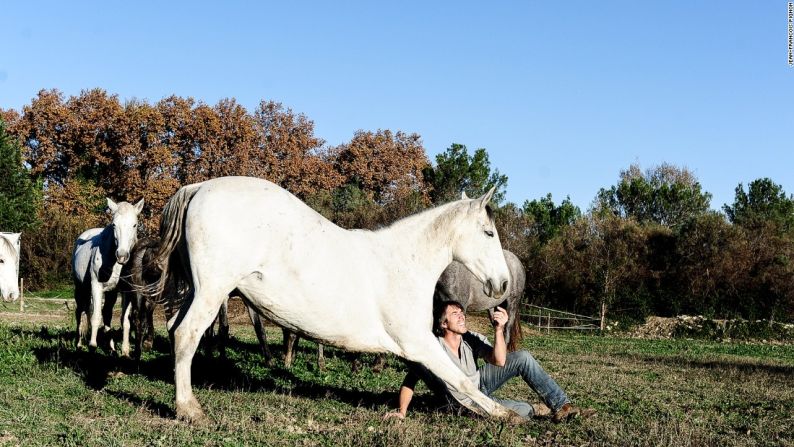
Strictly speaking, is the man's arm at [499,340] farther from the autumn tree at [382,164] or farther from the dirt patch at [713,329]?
the autumn tree at [382,164]

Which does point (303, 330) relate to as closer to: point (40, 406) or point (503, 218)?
point (40, 406)

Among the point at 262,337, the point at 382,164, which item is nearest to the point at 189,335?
the point at 262,337

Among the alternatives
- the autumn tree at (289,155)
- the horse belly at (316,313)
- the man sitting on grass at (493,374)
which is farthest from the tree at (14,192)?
the man sitting on grass at (493,374)

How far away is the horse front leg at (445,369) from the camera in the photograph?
711cm

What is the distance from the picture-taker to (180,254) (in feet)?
24.2

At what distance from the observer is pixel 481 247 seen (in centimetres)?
789

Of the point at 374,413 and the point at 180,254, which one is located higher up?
the point at 180,254

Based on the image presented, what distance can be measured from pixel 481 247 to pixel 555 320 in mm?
26983

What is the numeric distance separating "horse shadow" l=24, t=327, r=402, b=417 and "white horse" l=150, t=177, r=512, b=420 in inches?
44.6

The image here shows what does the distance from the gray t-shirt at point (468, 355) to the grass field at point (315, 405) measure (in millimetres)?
224

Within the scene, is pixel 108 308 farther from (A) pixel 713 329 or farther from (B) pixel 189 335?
(A) pixel 713 329

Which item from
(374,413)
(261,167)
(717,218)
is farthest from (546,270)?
(374,413)

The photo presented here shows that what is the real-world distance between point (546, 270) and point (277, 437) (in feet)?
102

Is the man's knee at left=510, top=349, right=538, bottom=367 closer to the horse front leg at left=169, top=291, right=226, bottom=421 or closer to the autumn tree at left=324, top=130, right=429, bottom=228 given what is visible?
the horse front leg at left=169, top=291, right=226, bottom=421
